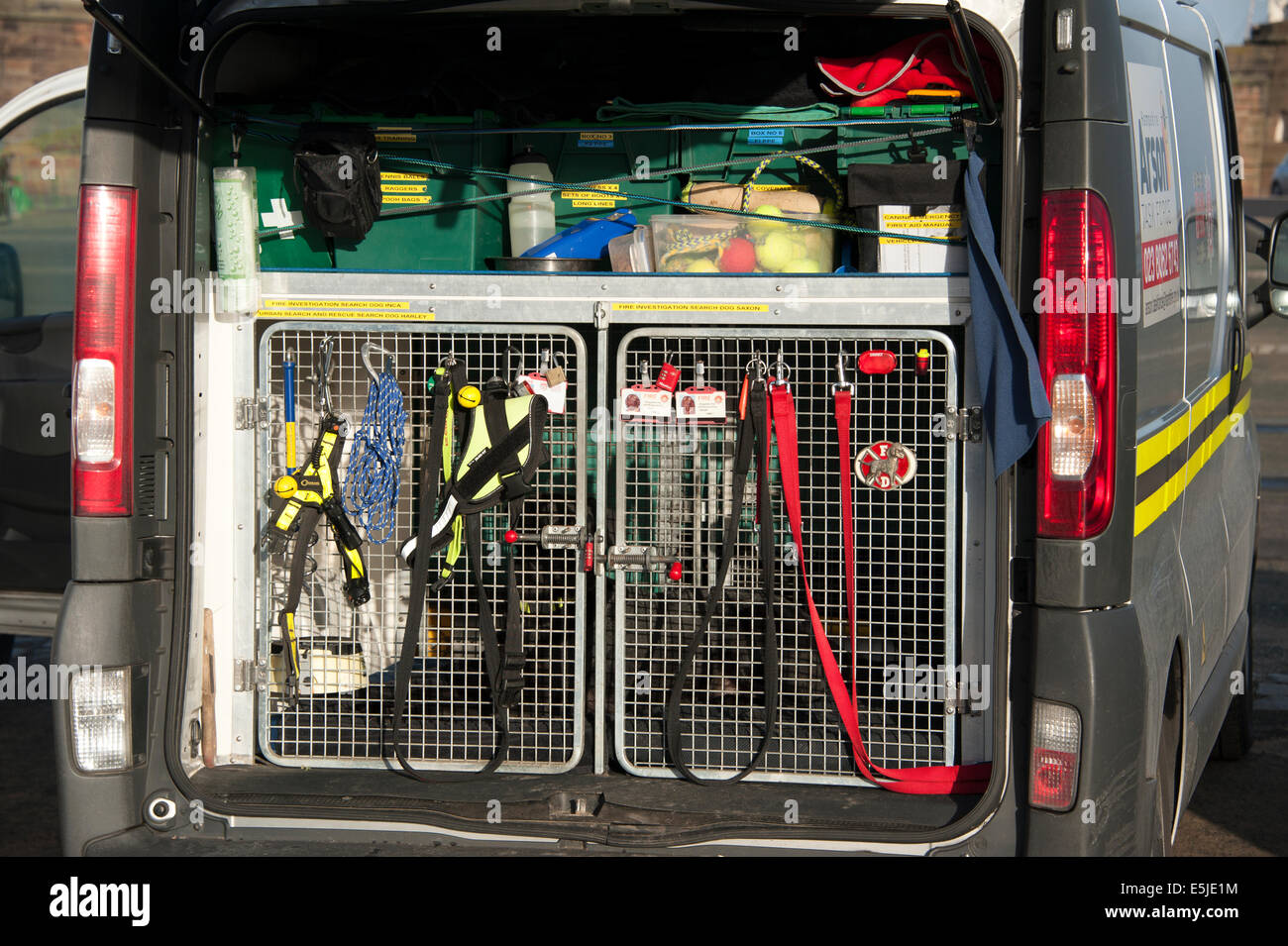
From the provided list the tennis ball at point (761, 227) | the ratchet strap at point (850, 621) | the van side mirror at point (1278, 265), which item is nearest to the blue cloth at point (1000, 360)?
the ratchet strap at point (850, 621)

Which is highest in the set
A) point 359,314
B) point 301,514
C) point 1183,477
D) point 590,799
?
point 359,314

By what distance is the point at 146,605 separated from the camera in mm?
3467

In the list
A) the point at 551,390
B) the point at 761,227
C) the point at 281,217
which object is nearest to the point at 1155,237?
the point at 761,227

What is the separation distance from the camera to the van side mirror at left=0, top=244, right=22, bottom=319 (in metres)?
6.31

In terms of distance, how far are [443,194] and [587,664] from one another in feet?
Result: 4.99

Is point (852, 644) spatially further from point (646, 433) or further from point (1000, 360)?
point (1000, 360)

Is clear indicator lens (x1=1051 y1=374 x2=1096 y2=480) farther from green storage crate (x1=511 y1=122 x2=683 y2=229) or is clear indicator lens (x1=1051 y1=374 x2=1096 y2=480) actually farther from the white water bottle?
the white water bottle

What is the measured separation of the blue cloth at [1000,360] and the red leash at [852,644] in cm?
53

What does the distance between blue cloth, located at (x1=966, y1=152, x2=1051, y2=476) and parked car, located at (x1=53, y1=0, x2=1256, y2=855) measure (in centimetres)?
1

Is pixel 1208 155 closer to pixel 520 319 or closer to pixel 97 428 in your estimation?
pixel 520 319

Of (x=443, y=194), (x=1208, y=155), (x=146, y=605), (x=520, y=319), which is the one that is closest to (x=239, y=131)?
(x=443, y=194)

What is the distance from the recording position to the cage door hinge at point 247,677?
3.80m

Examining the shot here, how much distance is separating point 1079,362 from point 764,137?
4.77ft

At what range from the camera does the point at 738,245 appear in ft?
13.1
